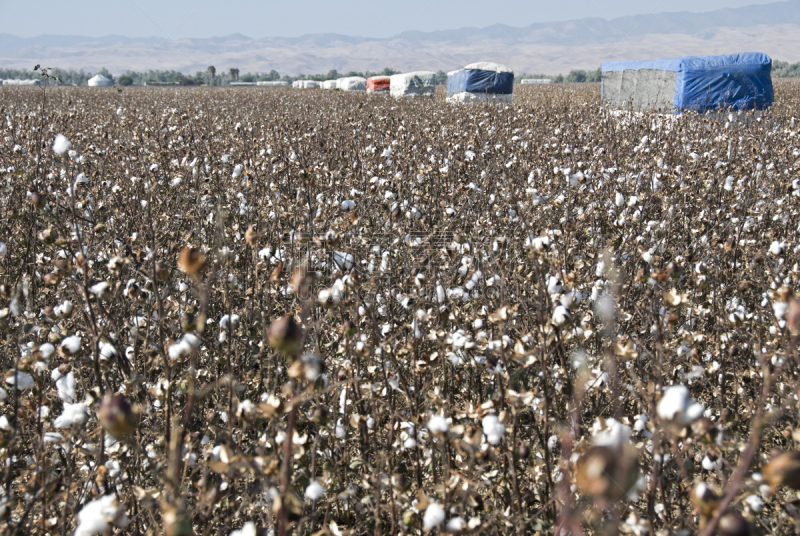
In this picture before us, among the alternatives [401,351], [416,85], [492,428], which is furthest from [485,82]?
[492,428]

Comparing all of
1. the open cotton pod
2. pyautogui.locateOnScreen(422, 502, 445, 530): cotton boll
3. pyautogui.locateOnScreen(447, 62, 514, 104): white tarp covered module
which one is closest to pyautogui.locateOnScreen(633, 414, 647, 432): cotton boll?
pyautogui.locateOnScreen(422, 502, 445, 530): cotton boll

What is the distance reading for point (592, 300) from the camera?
2785mm

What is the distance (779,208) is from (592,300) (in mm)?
2305

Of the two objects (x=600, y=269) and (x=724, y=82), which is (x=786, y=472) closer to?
(x=600, y=269)

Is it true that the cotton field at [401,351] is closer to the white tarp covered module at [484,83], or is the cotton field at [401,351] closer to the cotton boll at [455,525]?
the cotton boll at [455,525]

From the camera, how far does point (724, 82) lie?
36.5 ft

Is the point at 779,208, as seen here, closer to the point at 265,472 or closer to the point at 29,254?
the point at 265,472

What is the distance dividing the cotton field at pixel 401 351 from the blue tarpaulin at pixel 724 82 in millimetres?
6202

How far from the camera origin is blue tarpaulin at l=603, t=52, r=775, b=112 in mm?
11062

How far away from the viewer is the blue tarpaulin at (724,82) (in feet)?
36.3

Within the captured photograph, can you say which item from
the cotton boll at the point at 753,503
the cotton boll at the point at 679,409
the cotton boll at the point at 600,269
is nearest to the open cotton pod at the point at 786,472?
the cotton boll at the point at 679,409

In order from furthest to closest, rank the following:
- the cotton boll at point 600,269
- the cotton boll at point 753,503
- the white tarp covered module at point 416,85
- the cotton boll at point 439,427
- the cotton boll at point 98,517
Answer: the white tarp covered module at point 416,85
the cotton boll at point 600,269
the cotton boll at point 753,503
the cotton boll at point 439,427
the cotton boll at point 98,517

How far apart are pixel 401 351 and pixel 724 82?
11959 mm

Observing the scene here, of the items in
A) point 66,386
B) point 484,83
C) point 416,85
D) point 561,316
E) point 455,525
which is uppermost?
point 416,85
